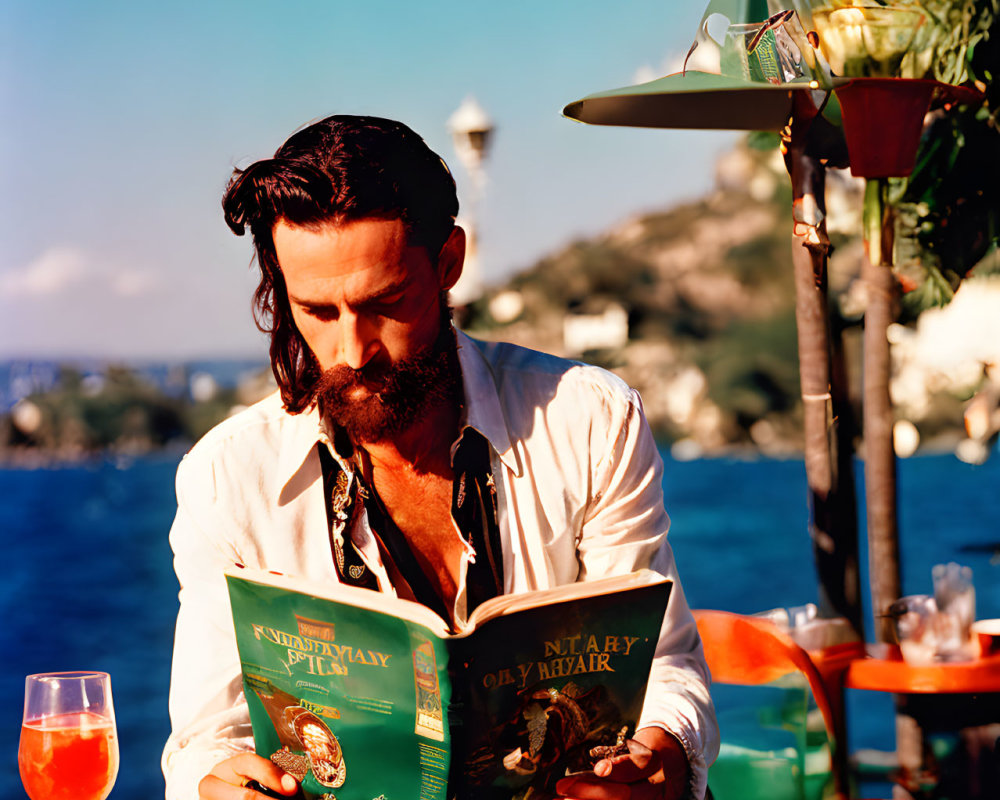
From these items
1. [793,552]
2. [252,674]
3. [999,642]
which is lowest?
[793,552]

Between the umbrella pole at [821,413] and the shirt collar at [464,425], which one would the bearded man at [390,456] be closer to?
the shirt collar at [464,425]

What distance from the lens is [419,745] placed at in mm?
1113

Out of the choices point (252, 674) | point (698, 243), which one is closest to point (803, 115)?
point (252, 674)

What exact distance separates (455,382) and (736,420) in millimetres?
31843

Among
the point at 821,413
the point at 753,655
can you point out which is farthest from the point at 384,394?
the point at 821,413

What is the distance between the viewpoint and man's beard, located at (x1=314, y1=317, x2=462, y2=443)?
1410mm

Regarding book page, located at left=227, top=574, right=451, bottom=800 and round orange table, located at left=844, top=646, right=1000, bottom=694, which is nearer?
book page, located at left=227, top=574, right=451, bottom=800

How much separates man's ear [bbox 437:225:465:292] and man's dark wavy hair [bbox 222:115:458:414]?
17 mm

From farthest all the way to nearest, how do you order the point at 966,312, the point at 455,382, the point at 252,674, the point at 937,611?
1. the point at 966,312
2. the point at 937,611
3. the point at 455,382
4. the point at 252,674

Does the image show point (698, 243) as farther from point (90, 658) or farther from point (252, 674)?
point (252, 674)

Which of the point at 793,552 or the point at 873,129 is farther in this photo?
the point at 793,552

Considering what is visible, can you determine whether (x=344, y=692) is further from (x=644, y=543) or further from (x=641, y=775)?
(x=644, y=543)

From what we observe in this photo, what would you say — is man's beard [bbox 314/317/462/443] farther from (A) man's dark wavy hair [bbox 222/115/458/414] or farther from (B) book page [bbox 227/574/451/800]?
(B) book page [bbox 227/574/451/800]

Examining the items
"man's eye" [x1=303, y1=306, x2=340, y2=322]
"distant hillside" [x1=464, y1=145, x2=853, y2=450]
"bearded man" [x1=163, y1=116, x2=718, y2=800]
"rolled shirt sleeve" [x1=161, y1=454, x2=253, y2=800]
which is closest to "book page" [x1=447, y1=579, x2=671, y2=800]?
"bearded man" [x1=163, y1=116, x2=718, y2=800]
